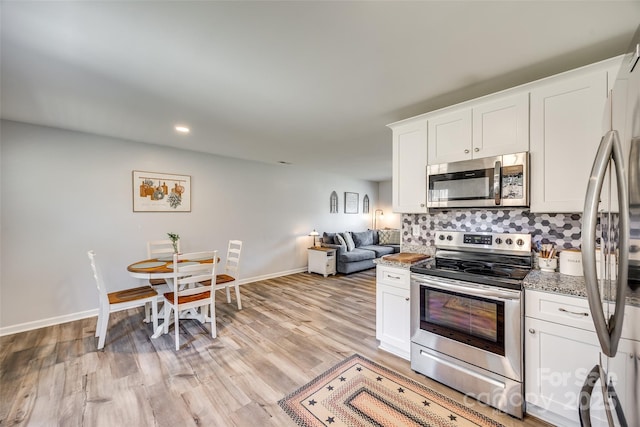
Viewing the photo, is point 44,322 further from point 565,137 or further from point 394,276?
point 565,137

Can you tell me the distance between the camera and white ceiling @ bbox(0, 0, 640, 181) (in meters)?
1.38

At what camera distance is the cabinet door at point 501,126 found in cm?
197

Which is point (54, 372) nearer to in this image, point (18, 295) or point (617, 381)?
point (18, 295)

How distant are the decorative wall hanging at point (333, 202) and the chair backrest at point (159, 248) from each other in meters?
3.87

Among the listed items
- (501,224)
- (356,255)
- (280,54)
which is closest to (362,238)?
(356,255)

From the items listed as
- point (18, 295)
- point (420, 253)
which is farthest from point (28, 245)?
point (420, 253)

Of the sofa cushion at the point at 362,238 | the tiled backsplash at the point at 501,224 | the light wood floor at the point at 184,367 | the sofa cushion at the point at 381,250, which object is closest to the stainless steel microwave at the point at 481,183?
the tiled backsplash at the point at 501,224

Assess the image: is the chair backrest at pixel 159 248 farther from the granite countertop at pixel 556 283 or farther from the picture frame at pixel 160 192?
the granite countertop at pixel 556 283

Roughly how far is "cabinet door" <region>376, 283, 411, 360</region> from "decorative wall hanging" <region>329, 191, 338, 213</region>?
13.9 ft

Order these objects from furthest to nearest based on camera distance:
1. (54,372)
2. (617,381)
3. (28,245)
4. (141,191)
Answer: (141,191) → (28,245) → (54,372) → (617,381)

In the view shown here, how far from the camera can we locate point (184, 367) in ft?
7.52

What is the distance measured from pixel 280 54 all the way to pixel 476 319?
2.39m

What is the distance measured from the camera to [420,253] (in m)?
2.81

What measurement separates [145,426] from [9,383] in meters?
1.43
